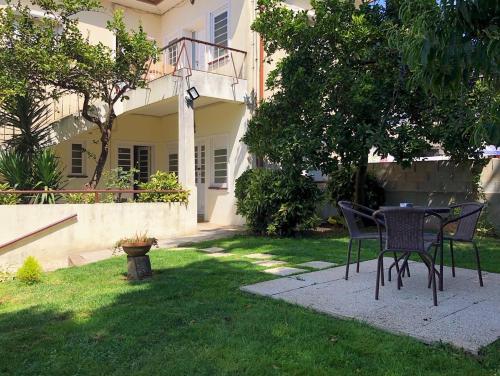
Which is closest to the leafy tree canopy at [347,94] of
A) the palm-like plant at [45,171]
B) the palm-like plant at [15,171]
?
the palm-like plant at [45,171]

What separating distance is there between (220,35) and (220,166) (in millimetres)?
3734

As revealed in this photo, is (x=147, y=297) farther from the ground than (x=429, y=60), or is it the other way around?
(x=429, y=60)

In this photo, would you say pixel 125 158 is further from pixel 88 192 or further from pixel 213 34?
pixel 88 192

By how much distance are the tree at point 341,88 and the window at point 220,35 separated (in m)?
3.33

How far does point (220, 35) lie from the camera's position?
43.7 ft

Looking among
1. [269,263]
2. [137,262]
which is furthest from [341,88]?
[137,262]

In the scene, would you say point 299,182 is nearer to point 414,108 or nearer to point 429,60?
point 414,108

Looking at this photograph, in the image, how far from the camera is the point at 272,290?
201 inches

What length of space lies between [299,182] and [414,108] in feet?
8.83

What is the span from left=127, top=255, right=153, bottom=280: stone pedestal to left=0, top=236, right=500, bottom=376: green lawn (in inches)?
11.9

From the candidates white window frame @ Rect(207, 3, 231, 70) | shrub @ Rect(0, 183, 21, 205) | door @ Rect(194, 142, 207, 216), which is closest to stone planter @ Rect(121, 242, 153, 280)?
shrub @ Rect(0, 183, 21, 205)

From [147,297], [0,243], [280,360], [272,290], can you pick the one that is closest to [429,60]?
[280,360]

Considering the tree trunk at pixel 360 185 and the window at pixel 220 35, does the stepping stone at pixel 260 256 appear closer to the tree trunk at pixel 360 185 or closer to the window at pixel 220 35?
the tree trunk at pixel 360 185

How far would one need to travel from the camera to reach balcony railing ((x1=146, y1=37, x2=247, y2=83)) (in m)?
11.4
